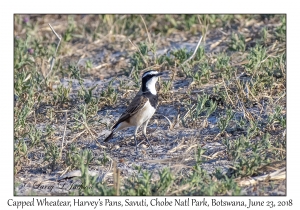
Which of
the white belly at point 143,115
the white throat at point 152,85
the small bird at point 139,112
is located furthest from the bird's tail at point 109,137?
the white throat at point 152,85

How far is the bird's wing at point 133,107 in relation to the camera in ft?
30.2

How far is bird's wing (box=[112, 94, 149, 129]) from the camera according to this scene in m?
9.20

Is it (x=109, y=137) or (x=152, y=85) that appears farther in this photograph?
(x=152, y=85)

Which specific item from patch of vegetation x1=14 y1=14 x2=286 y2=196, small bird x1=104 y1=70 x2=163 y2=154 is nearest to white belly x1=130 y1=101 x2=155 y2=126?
small bird x1=104 y1=70 x2=163 y2=154

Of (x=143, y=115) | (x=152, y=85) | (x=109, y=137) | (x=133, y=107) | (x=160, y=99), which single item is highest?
(x=152, y=85)

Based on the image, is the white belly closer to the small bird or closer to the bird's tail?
the small bird

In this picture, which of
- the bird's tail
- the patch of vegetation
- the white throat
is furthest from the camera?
the white throat

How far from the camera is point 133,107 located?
9320mm

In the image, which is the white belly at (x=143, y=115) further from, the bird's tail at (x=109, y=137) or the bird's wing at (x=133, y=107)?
the bird's tail at (x=109, y=137)

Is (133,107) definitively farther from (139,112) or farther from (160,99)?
(160,99)

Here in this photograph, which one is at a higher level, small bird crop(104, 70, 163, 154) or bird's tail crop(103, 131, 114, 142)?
small bird crop(104, 70, 163, 154)

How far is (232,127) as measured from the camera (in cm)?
905

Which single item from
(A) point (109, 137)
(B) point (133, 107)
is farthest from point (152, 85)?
(A) point (109, 137)

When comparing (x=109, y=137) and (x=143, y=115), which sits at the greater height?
(x=143, y=115)
